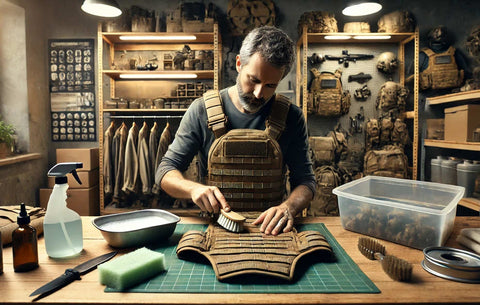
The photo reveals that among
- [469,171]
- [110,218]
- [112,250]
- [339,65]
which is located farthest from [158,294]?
[339,65]

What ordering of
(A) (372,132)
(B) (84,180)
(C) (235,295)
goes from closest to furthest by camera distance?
(C) (235,295) → (B) (84,180) → (A) (372,132)

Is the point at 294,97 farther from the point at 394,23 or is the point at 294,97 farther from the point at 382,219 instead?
the point at 382,219

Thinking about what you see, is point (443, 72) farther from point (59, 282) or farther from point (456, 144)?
point (59, 282)

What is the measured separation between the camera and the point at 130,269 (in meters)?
1.04

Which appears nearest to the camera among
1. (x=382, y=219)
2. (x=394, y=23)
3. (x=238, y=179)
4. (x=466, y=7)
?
(x=382, y=219)

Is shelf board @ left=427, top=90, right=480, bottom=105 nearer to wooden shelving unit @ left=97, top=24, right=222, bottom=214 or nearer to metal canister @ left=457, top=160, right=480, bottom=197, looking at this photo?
metal canister @ left=457, top=160, right=480, bottom=197

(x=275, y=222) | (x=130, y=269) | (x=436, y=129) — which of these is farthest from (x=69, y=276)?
(x=436, y=129)

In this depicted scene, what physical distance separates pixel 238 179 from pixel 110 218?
0.79 m

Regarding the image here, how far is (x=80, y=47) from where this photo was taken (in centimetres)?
498

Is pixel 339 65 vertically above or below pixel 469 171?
above

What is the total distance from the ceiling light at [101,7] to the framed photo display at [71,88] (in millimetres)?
1323

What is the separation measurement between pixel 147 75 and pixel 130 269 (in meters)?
3.94

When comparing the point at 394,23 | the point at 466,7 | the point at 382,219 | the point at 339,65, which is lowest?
the point at 382,219

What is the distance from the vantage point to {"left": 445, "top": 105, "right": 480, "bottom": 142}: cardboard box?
3660 mm
